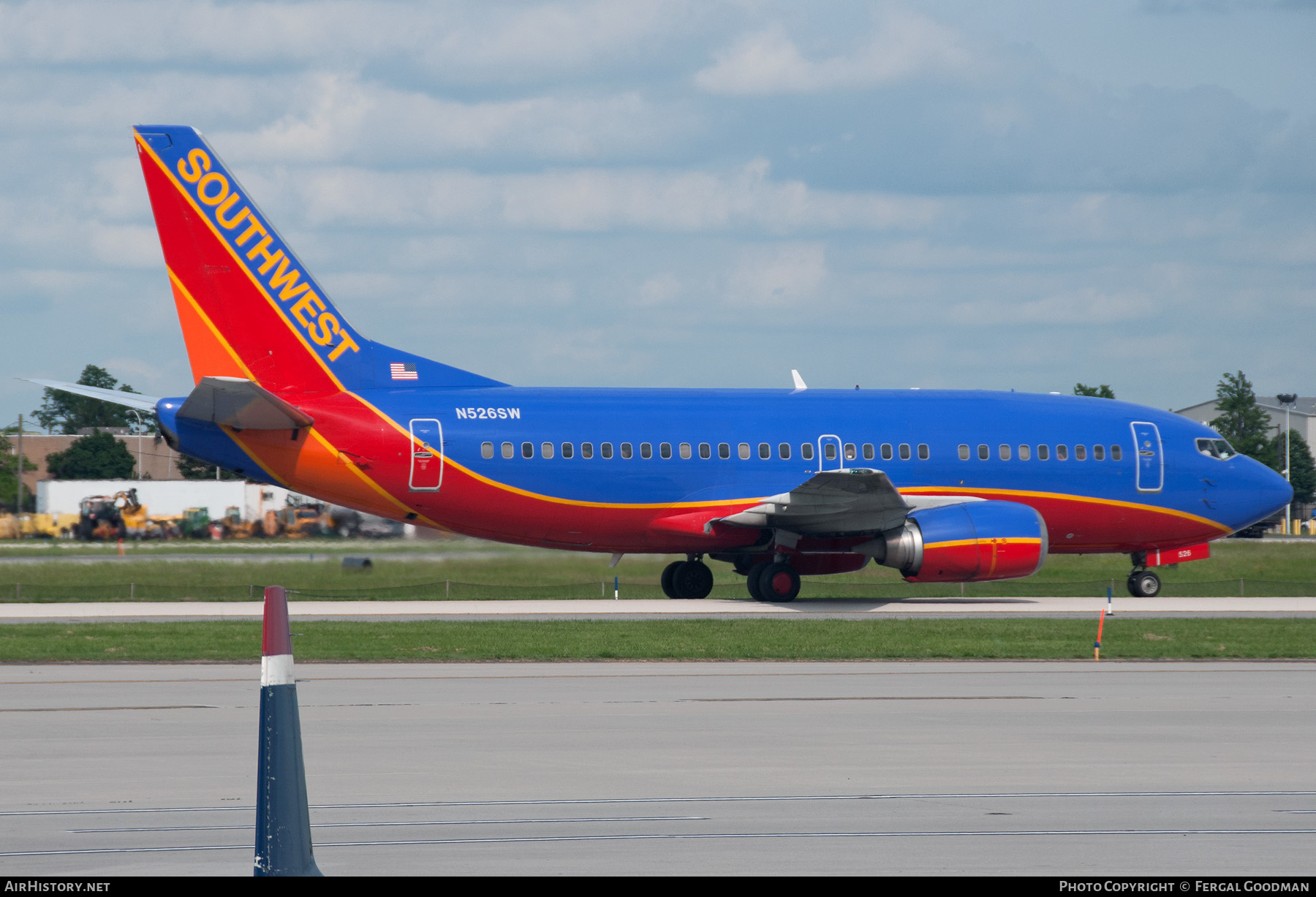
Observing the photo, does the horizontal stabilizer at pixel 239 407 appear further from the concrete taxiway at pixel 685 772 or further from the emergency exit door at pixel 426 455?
the concrete taxiway at pixel 685 772

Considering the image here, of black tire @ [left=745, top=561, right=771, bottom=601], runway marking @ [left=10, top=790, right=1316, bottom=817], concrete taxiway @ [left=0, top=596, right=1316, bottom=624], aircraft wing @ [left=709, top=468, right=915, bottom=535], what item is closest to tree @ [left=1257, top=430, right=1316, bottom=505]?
concrete taxiway @ [left=0, top=596, right=1316, bottom=624]

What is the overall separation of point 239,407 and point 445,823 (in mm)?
19869

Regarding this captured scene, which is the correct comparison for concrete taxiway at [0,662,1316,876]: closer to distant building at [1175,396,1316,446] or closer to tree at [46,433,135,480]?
tree at [46,433,135,480]

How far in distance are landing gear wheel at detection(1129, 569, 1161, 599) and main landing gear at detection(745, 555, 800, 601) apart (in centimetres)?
820

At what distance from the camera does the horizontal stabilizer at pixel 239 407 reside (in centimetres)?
2820

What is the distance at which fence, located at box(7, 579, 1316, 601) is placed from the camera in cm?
3412

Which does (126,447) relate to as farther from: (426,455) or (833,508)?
(833,508)

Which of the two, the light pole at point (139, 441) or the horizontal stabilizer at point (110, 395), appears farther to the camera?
the light pole at point (139, 441)

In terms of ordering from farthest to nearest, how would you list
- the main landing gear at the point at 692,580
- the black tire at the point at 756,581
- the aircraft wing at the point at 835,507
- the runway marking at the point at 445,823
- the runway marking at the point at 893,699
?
1. the main landing gear at the point at 692,580
2. the black tire at the point at 756,581
3. the aircraft wing at the point at 835,507
4. the runway marking at the point at 893,699
5. the runway marking at the point at 445,823

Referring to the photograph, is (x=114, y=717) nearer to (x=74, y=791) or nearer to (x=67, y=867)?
(x=74, y=791)

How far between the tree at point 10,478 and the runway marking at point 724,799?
61785mm

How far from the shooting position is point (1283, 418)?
131 m

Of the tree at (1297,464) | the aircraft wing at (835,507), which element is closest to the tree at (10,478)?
the aircraft wing at (835,507)

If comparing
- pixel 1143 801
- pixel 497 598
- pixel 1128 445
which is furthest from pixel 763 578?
pixel 1143 801
